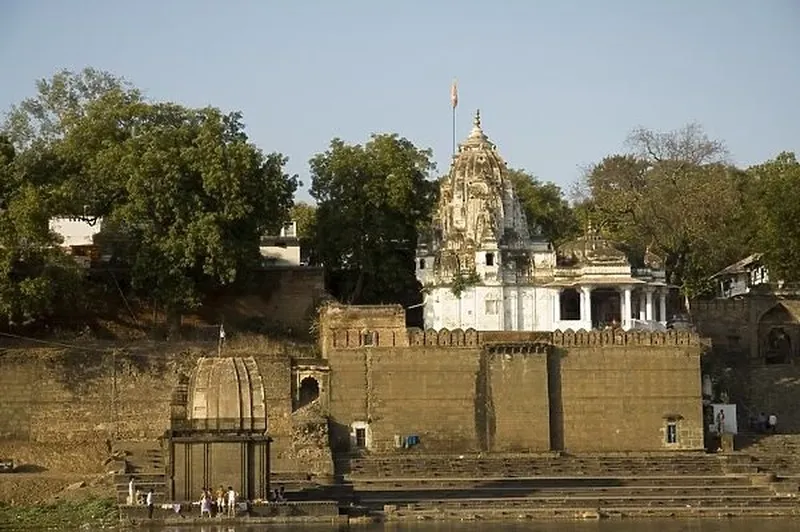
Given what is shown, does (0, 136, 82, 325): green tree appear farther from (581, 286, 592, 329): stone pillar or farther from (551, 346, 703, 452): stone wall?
(581, 286, 592, 329): stone pillar

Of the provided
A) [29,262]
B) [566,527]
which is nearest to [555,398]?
[566,527]

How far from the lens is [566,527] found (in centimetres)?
3234

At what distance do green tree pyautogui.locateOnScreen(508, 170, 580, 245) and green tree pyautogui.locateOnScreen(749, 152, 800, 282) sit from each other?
26.4 feet

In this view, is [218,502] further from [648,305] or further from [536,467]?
[648,305]

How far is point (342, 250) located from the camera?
158 ft

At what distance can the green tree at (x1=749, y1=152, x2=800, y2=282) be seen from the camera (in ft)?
156

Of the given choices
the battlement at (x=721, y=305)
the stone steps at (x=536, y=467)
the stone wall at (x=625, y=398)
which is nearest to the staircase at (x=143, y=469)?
the stone steps at (x=536, y=467)

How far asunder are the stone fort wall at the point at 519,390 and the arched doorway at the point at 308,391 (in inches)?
36.5

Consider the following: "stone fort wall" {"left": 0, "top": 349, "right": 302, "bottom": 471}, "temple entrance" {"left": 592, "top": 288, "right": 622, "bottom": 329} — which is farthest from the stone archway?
"stone fort wall" {"left": 0, "top": 349, "right": 302, "bottom": 471}

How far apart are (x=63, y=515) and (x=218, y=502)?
10.8ft

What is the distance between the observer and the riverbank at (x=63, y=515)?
33188mm

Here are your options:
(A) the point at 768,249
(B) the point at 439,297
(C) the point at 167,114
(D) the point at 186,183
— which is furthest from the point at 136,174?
(A) the point at 768,249

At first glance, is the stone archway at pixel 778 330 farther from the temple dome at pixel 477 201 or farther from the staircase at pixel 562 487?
the staircase at pixel 562 487

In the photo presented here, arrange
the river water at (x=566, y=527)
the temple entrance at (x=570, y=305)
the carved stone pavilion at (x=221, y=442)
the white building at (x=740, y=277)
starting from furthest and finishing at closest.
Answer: the white building at (x=740, y=277) < the temple entrance at (x=570, y=305) < the carved stone pavilion at (x=221, y=442) < the river water at (x=566, y=527)
